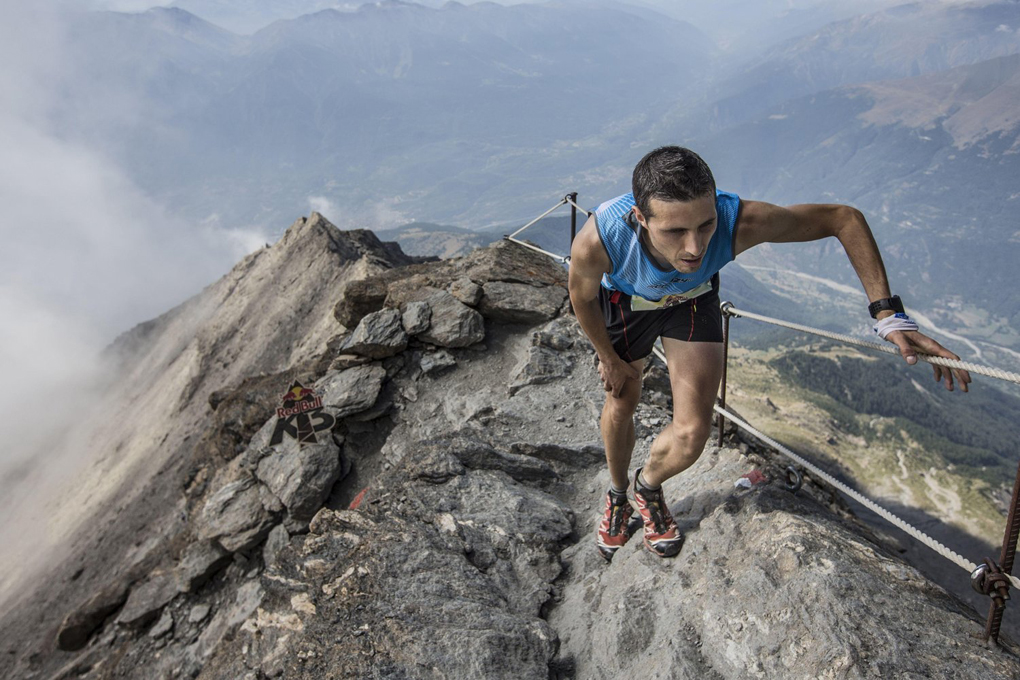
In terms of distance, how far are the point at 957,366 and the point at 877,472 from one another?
133601mm

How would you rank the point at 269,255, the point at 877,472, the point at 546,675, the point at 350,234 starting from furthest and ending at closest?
1. the point at 877,472
2. the point at 269,255
3. the point at 350,234
4. the point at 546,675

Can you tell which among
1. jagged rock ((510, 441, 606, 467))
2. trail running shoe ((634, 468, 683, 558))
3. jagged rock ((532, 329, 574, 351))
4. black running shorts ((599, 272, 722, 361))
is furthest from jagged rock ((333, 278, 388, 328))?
trail running shoe ((634, 468, 683, 558))

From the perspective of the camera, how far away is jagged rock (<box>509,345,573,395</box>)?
389 inches

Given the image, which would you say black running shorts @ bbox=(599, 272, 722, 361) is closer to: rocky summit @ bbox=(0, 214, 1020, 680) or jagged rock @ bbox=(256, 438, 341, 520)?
rocky summit @ bbox=(0, 214, 1020, 680)

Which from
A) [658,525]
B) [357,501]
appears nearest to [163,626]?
[357,501]

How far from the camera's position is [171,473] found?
20109 millimetres

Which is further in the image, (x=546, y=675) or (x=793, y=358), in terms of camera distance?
(x=793, y=358)

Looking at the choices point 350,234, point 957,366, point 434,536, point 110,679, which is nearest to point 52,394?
point 350,234

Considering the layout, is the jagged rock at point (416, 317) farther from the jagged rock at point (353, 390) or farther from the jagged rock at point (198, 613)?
the jagged rock at point (198, 613)

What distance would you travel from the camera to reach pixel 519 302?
37.5ft

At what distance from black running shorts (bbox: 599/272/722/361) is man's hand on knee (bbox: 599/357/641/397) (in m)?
0.22

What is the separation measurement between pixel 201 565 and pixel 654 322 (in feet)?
32.7

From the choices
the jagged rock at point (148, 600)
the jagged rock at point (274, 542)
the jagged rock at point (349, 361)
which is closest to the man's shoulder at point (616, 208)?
the jagged rock at point (349, 361)

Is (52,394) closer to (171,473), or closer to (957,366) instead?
(171,473)
